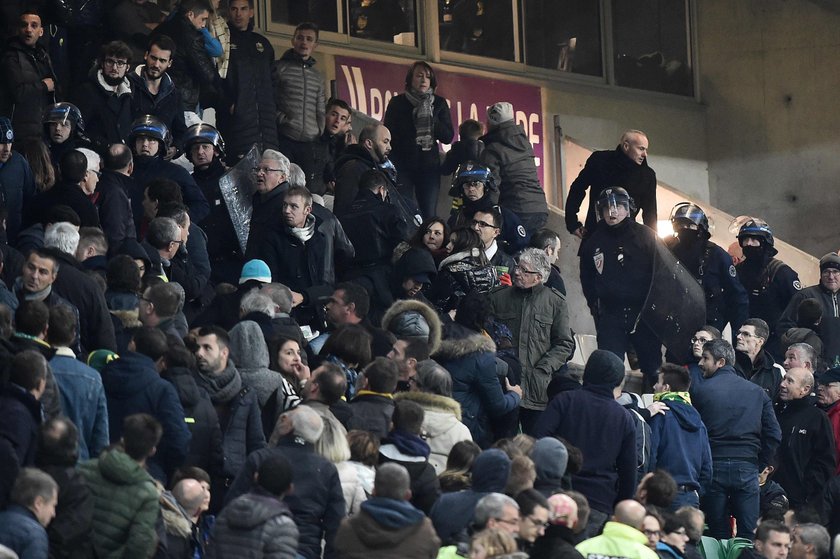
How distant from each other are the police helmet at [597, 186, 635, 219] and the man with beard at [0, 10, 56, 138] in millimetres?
4002

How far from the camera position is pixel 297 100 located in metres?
15.3

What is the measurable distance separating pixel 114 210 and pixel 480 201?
3407 mm

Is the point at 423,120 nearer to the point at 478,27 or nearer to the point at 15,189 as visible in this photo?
the point at 15,189

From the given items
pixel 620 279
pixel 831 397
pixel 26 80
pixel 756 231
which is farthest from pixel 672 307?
pixel 26 80

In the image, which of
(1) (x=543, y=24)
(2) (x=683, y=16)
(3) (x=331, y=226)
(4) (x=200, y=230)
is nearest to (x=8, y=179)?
(4) (x=200, y=230)

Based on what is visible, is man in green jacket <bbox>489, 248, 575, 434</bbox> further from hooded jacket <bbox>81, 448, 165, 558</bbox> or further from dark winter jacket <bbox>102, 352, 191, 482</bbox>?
hooded jacket <bbox>81, 448, 165, 558</bbox>

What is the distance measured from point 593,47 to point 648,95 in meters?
0.85

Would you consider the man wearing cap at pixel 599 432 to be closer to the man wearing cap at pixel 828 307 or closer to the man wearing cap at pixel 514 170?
the man wearing cap at pixel 828 307

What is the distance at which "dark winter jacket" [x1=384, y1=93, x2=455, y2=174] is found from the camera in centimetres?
1611

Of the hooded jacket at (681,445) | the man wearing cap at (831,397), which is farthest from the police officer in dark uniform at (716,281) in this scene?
the hooded jacket at (681,445)

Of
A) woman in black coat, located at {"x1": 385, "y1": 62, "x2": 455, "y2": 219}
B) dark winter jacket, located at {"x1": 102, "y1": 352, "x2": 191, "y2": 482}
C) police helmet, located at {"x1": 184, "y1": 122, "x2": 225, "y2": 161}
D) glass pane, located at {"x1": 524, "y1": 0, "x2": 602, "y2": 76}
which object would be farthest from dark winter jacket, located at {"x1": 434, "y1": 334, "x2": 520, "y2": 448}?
glass pane, located at {"x1": 524, "y1": 0, "x2": 602, "y2": 76}

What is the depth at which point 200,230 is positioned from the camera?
1194cm

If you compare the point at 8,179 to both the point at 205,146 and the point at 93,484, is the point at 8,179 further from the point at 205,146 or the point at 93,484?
the point at 93,484

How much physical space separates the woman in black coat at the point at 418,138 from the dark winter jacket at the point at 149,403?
7189 mm
